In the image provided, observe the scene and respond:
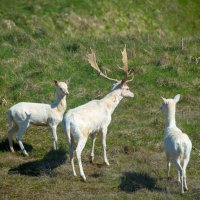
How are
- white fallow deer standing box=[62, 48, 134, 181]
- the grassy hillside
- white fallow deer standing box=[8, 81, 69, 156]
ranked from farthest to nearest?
white fallow deer standing box=[8, 81, 69, 156], white fallow deer standing box=[62, 48, 134, 181], the grassy hillside

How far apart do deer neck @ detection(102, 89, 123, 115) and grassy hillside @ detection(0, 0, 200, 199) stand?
3.64 feet

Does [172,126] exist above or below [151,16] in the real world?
above

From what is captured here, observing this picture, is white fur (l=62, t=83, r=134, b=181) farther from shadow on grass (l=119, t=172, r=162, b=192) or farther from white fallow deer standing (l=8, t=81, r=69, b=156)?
white fallow deer standing (l=8, t=81, r=69, b=156)

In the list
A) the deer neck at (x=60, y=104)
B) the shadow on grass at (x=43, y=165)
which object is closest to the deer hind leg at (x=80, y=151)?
the shadow on grass at (x=43, y=165)

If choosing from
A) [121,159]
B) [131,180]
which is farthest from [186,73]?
[131,180]

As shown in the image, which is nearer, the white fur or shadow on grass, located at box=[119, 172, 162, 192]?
shadow on grass, located at box=[119, 172, 162, 192]

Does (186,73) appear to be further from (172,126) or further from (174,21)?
(174,21)

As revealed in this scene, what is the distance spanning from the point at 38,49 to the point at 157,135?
8507 mm

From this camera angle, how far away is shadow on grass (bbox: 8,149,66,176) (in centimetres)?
1309

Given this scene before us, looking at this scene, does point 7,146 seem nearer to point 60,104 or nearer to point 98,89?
point 60,104

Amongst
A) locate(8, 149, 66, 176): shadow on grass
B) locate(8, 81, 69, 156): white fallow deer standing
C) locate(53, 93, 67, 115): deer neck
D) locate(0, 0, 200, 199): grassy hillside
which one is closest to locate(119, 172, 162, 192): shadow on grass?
locate(0, 0, 200, 199): grassy hillside

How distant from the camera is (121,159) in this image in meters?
14.1

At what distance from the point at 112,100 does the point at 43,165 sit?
8.00 feet

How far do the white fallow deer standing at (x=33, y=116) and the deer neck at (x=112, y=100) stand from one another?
49.2 inches
